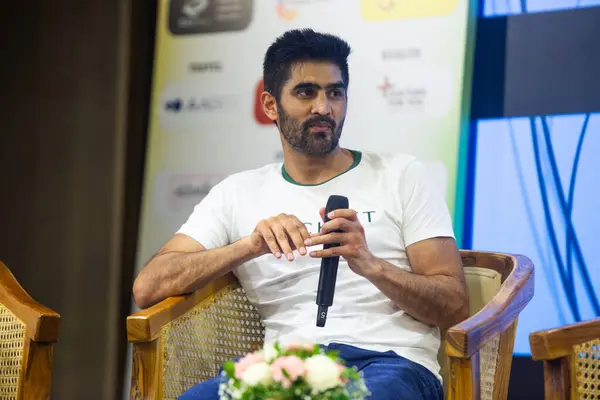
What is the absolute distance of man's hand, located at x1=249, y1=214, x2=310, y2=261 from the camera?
1.91 meters

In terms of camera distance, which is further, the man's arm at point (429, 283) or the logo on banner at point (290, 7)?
the logo on banner at point (290, 7)

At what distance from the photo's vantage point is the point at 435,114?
286 cm

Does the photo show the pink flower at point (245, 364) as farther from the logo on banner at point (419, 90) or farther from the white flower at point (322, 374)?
the logo on banner at point (419, 90)

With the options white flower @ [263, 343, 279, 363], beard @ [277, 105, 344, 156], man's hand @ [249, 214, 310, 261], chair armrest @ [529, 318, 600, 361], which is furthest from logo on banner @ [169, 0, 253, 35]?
white flower @ [263, 343, 279, 363]

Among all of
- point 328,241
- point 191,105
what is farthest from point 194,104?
point 328,241

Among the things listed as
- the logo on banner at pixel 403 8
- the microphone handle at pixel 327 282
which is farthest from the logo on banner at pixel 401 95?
the microphone handle at pixel 327 282

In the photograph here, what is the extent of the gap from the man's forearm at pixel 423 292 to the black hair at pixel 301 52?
2.24 ft

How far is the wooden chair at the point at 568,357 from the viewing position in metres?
1.69

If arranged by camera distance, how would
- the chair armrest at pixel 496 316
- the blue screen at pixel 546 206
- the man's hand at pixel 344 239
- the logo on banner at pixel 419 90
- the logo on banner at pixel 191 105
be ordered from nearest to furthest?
the chair armrest at pixel 496 316 → the man's hand at pixel 344 239 → the blue screen at pixel 546 206 → the logo on banner at pixel 419 90 → the logo on banner at pixel 191 105

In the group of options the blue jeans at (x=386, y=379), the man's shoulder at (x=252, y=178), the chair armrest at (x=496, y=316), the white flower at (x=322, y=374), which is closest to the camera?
the white flower at (x=322, y=374)

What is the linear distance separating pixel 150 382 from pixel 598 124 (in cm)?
177

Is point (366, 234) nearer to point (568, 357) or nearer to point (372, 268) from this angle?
point (372, 268)

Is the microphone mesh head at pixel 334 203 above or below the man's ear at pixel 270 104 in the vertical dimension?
below

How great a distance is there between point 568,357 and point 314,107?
3.33 ft
